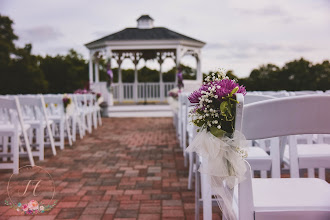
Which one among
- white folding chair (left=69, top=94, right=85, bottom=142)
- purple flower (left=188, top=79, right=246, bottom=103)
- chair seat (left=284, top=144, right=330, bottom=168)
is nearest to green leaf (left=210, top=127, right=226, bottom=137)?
purple flower (left=188, top=79, right=246, bottom=103)

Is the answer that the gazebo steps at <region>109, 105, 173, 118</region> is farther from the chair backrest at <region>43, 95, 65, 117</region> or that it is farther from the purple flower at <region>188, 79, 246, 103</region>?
the purple flower at <region>188, 79, 246, 103</region>

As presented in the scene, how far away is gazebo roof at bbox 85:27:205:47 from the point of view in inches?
654

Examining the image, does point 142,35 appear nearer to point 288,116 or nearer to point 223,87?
point 223,87

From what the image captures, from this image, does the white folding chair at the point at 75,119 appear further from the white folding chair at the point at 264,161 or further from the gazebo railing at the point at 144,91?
the gazebo railing at the point at 144,91

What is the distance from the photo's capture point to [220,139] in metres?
1.40

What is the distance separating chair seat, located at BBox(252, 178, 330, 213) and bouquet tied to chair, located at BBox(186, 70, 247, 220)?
0.58 feet

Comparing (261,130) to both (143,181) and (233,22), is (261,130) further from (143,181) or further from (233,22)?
(233,22)

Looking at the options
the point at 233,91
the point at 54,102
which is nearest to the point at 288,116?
the point at 233,91

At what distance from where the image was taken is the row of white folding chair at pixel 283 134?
119cm

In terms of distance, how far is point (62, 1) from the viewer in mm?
12602

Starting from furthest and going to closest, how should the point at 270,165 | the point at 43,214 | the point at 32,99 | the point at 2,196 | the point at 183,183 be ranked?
the point at 32,99, the point at 183,183, the point at 2,196, the point at 43,214, the point at 270,165

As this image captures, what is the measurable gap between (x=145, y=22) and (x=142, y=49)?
378cm

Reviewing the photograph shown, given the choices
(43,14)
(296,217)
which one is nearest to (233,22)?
(43,14)

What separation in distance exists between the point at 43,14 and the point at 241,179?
1677 cm
